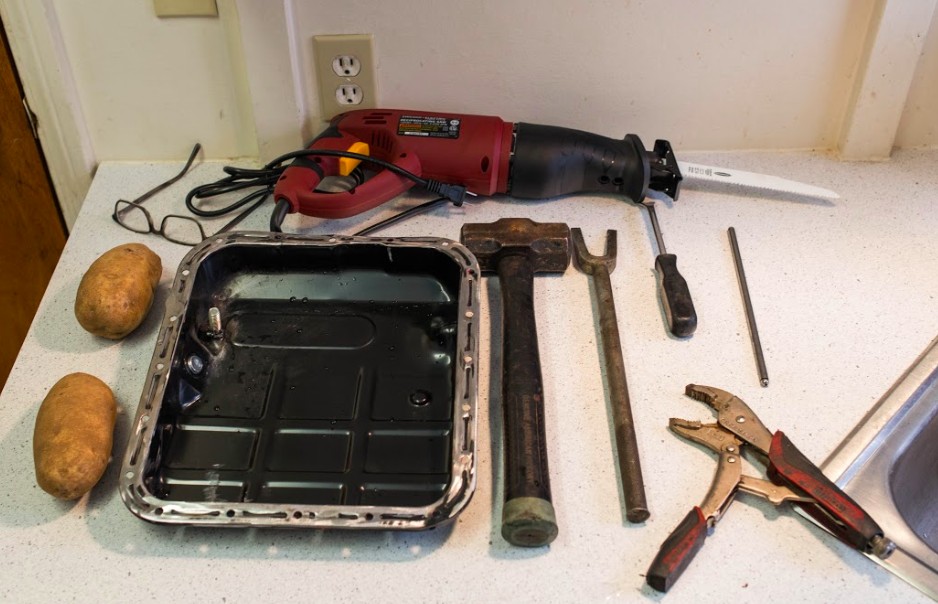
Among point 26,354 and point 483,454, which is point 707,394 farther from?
point 26,354

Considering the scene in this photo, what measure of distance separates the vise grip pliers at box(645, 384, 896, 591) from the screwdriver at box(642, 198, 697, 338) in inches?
3.6

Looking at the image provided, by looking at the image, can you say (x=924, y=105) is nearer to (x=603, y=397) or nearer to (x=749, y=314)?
(x=749, y=314)

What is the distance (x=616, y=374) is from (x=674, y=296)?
133mm

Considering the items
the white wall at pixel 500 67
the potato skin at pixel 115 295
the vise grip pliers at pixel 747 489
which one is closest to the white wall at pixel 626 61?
the white wall at pixel 500 67

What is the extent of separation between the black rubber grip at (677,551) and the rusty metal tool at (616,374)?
1.4 inches

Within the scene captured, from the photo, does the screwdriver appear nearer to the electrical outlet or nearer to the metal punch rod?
the metal punch rod

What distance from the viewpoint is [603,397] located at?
2.70 ft

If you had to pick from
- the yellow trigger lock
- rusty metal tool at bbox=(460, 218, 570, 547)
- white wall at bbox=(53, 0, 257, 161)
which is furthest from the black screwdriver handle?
white wall at bbox=(53, 0, 257, 161)

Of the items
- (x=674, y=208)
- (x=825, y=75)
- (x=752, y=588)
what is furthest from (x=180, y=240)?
(x=825, y=75)

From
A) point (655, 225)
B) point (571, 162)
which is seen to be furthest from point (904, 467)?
point (571, 162)

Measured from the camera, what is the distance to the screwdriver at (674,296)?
0.87 m

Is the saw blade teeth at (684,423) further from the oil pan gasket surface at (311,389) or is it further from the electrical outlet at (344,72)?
the electrical outlet at (344,72)

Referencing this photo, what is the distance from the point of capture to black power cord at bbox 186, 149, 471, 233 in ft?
3.20

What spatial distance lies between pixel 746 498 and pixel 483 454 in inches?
9.5
